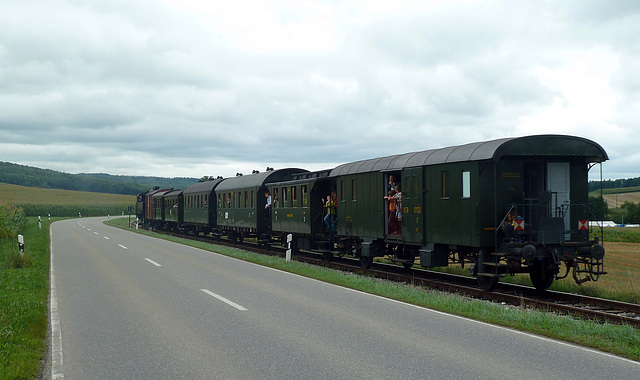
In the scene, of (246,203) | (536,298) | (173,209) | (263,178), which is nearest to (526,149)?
(536,298)

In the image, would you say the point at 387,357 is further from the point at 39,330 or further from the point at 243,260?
the point at 243,260

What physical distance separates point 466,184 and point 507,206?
1.09 meters

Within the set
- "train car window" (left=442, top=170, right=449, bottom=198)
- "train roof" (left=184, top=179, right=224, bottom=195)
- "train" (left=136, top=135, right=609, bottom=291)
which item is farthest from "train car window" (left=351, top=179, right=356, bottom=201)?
"train roof" (left=184, top=179, right=224, bottom=195)

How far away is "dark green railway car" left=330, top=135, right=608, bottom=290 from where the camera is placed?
12734mm

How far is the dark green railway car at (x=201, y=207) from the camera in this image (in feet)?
117

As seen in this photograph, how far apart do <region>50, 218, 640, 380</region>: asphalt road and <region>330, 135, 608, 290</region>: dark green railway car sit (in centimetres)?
332

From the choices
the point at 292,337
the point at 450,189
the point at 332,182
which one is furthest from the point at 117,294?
the point at 332,182

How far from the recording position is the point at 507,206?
520 inches

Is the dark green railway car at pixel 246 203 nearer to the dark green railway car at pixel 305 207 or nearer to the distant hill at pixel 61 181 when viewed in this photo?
the dark green railway car at pixel 305 207

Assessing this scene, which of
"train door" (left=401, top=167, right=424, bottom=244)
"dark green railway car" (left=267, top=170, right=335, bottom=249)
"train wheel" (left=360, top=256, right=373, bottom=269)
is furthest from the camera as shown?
"dark green railway car" (left=267, top=170, right=335, bottom=249)

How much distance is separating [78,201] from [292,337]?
11397 cm

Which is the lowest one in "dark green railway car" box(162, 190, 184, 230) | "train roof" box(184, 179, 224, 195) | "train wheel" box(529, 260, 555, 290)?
"train wheel" box(529, 260, 555, 290)

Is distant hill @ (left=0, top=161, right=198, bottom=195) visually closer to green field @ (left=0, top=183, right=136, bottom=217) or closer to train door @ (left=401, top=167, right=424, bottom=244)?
green field @ (left=0, top=183, right=136, bottom=217)

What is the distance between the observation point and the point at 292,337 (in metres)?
8.11
